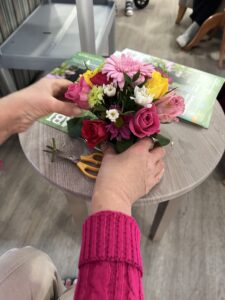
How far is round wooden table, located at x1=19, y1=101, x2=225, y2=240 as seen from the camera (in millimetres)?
569

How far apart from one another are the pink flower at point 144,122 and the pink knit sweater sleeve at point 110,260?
6.6 inches

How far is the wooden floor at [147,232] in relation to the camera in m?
0.92

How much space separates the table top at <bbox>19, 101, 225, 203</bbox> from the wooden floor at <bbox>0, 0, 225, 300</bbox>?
1.31ft

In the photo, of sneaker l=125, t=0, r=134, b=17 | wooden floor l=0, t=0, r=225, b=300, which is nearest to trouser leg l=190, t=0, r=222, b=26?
sneaker l=125, t=0, r=134, b=17

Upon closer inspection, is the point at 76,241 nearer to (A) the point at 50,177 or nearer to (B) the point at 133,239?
(A) the point at 50,177

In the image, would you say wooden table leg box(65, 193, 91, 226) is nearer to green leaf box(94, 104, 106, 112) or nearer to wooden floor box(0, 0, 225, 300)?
wooden floor box(0, 0, 225, 300)

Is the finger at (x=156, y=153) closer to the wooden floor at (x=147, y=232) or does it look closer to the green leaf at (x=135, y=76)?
the green leaf at (x=135, y=76)

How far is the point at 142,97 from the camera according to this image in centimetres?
46

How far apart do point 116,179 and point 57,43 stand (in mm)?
961

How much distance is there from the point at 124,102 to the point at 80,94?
0.09 m

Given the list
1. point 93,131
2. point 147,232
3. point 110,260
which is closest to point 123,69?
point 93,131

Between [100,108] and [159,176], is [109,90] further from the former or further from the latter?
[159,176]

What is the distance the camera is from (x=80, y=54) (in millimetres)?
909

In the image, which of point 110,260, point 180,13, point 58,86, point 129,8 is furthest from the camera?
point 129,8
